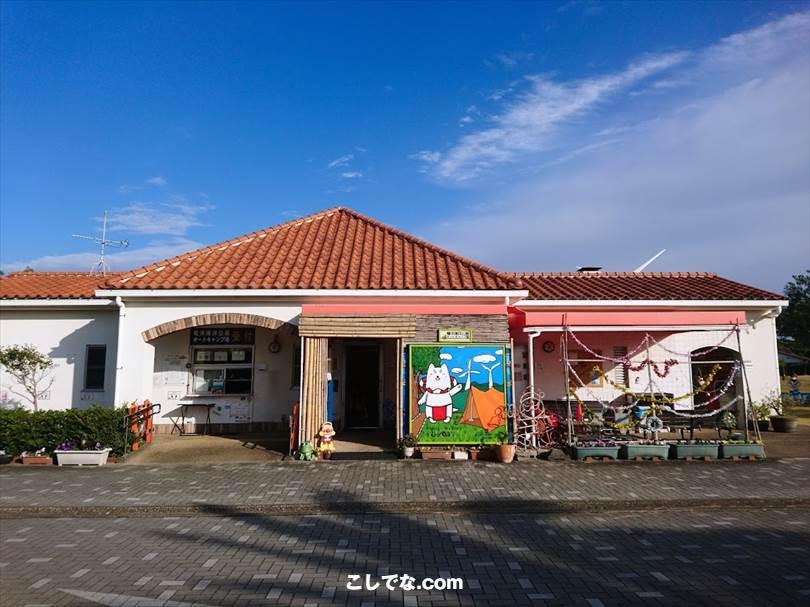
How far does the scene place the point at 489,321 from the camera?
1044 centimetres

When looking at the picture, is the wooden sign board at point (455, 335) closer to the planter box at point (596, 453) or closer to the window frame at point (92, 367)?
the planter box at point (596, 453)

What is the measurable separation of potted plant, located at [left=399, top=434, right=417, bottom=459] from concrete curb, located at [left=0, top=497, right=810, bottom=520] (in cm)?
265

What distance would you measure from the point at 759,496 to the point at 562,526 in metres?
3.50

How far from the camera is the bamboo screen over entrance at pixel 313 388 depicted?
9.98 meters

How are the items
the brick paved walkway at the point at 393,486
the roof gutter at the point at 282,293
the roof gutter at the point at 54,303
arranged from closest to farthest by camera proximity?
the brick paved walkway at the point at 393,486
the roof gutter at the point at 282,293
the roof gutter at the point at 54,303

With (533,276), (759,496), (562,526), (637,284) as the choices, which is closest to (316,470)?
(562,526)

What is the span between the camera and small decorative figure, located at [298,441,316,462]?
973cm

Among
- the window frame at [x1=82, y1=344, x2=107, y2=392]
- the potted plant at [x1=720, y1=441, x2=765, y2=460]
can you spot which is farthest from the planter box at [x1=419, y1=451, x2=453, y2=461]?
the window frame at [x1=82, y1=344, x2=107, y2=392]

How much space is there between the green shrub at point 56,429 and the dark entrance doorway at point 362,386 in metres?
5.46

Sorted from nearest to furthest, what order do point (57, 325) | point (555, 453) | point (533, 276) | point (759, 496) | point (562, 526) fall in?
point (562, 526)
point (759, 496)
point (555, 453)
point (57, 325)
point (533, 276)

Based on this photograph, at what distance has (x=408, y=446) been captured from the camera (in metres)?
9.80

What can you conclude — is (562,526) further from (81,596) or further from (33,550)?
(33,550)

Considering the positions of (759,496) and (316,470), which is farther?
(316,470)

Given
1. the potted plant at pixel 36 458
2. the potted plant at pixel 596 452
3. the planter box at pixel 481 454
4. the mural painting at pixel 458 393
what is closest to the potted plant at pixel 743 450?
the potted plant at pixel 596 452
